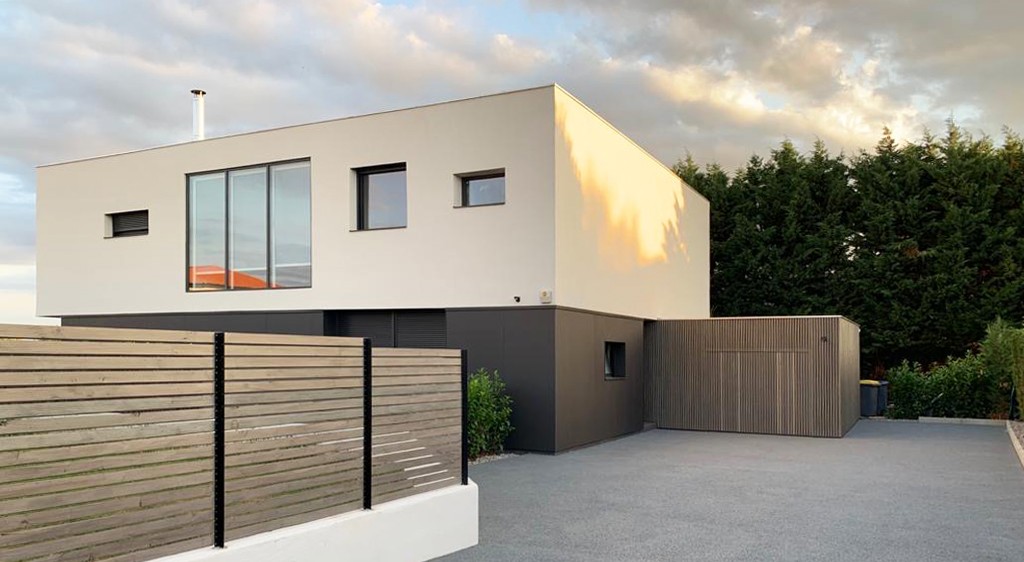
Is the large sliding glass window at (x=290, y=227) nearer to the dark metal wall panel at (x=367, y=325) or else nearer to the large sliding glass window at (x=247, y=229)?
the large sliding glass window at (x=247, y=229)

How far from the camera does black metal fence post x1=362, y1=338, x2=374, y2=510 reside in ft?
18.8

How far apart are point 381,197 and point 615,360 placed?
5011mm

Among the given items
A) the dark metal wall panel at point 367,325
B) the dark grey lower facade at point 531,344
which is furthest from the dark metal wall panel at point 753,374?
the dark metal wall panel at point 367,325

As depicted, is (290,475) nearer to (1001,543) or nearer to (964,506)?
(1001,543)

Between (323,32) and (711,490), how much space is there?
970 centimetres

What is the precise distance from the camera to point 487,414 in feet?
36.3

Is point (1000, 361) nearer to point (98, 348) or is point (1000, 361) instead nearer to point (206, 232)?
point (206, 232)

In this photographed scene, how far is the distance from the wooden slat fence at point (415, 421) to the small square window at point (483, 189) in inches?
230

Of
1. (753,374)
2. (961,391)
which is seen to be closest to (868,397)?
(961,391)

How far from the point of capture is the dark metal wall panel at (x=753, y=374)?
1447 centimetres

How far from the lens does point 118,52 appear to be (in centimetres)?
1399

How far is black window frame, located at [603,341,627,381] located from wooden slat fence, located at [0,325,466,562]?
8.44m

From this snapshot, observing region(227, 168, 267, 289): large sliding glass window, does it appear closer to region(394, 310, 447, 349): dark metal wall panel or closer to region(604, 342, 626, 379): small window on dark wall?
region(394, 310, 447, 349): dark metal wall panel

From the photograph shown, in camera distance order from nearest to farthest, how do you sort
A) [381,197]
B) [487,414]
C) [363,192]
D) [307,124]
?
[487,414] → [381,197] → [363,192] → [307,124]
